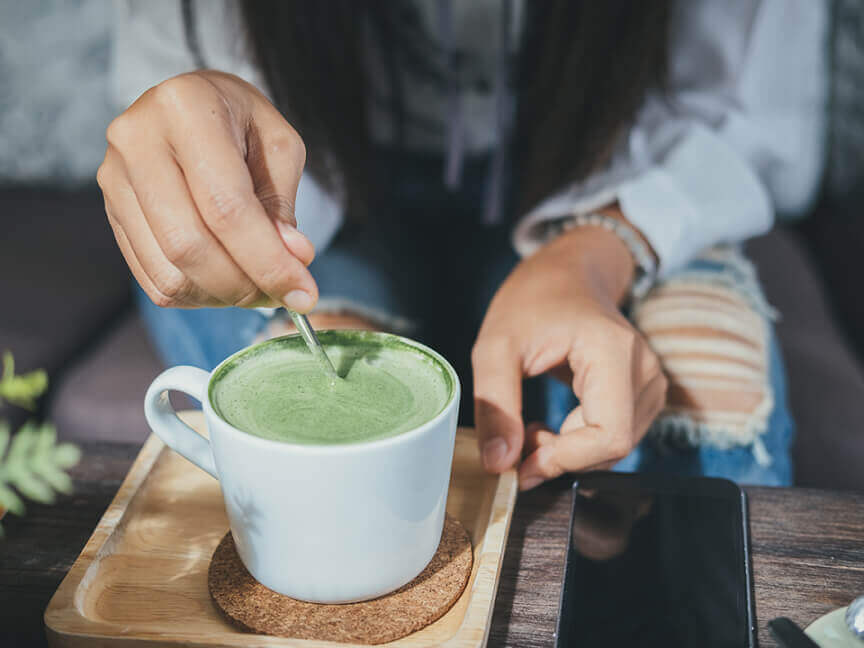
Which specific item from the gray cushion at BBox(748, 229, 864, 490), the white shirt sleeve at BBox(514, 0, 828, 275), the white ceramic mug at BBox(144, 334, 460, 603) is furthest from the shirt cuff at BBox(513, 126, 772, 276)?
the white ceramic mug at BBox(144, 334, 460, 603)

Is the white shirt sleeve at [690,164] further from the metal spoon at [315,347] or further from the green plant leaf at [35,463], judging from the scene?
the green plant leaf at [35,463]

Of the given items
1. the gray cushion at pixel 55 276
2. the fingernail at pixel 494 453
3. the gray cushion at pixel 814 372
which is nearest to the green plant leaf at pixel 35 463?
the fingernail at pixel 494 453

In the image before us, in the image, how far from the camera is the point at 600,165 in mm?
1058

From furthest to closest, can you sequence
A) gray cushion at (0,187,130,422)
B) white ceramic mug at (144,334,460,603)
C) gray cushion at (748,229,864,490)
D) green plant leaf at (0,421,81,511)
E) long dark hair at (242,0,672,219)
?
gray cushion at (0,187,130,422), gray cushion at (748,229,864,490), long dark hair at (242,0,672,219), white ceramic mug at (144,334,460,603), green plant leaf at (0,421,81,511)

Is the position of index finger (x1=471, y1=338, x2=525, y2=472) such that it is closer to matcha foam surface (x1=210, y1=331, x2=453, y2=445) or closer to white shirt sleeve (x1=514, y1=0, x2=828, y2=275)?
matcha foam surface (x1=210, y1=331, x2=453, y2=445)

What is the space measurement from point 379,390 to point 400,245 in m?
0.67

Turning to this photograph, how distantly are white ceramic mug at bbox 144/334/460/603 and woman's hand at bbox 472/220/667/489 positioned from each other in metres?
0.12

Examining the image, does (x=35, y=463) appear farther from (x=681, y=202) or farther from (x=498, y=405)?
(x=681, y=202)

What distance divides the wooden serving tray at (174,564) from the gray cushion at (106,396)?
503 millimetres

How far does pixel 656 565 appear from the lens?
2.00 feet

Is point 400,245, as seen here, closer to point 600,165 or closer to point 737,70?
point 600,165

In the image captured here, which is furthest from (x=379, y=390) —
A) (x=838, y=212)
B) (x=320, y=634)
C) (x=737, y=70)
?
(x=838, y=212)

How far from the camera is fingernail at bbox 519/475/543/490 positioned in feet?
2.19

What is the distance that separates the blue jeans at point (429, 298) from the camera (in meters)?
0.90
